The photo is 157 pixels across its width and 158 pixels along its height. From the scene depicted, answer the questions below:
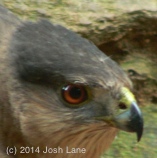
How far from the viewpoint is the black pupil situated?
283cm

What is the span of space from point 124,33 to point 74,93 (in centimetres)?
169

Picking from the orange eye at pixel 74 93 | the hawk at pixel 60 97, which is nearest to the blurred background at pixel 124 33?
the hawk at pixel 60 97

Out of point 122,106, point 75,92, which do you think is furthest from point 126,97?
point 75,92

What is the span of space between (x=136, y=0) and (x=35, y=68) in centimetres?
185

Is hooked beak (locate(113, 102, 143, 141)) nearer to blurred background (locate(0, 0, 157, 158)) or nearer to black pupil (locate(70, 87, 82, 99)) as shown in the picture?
black pupil (locate(70, 87, 82, 99))

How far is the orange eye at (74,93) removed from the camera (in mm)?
2828

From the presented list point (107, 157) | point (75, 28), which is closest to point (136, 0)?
point (75, 28)

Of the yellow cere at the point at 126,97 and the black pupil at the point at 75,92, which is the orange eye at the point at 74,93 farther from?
the yellow cere at the point at 126,97

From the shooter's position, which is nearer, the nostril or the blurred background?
the nostril

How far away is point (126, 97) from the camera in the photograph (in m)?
2.80

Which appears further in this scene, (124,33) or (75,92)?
(124,33)

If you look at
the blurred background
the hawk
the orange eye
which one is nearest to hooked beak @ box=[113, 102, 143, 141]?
the hawk

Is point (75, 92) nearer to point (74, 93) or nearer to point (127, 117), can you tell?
point (74, 93)

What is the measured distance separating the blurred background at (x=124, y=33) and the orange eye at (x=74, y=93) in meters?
1.23
